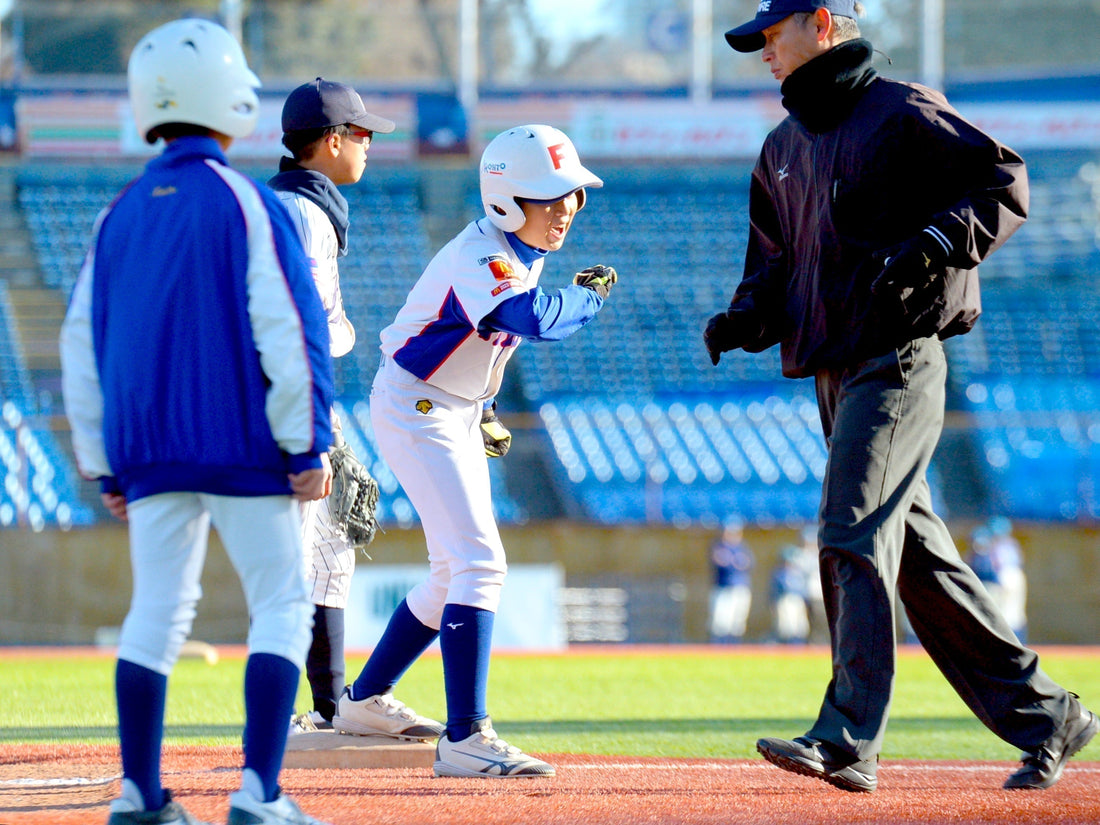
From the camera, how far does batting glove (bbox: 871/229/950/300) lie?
4.06 meters

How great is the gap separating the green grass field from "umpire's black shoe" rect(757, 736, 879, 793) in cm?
163

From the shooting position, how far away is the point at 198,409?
10.6ft

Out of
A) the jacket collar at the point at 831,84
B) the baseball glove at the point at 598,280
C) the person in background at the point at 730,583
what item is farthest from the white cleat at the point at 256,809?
the person in background at the point at 730,583

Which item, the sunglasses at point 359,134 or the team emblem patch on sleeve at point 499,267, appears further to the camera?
the sunglasses at point 359,134

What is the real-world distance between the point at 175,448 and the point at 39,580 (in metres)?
15.9

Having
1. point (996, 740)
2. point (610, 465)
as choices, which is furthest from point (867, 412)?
point (610, 465)

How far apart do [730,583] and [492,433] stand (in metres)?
13.9

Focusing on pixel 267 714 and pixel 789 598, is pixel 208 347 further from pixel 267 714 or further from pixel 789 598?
pixel 789 598

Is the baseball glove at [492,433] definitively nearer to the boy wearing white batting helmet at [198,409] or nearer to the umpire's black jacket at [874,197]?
the umpire's black jacket at [874,197]

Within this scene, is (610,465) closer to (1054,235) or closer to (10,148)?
(1054,235)

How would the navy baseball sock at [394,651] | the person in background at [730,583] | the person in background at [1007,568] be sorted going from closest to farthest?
1. the navy baseball sock at [394,651]
2. the person in background at [1007,568]
3. the person in background at [730,583]

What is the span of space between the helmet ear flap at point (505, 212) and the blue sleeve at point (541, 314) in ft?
1.00

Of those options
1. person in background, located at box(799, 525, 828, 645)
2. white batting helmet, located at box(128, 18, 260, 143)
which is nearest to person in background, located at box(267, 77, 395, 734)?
white batting helmet, located at box(128, 18, 260, 143)

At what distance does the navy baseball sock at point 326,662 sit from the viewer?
16.8ft
